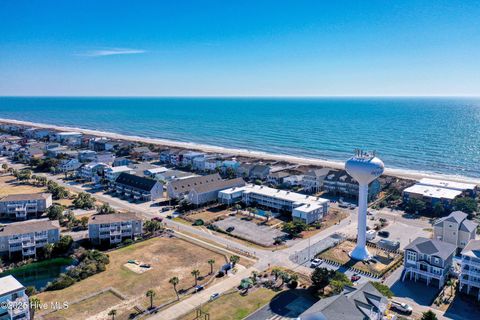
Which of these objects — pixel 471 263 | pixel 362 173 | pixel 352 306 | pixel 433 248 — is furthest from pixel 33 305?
pixel 471 263

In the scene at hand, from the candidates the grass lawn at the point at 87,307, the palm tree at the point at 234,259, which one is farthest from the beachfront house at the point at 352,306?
the grass lawn at the point at 87,307

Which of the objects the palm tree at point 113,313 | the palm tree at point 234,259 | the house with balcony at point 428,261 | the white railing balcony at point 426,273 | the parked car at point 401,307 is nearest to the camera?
the palm tree at point 113,313

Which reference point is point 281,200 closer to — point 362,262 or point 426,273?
point 362,262

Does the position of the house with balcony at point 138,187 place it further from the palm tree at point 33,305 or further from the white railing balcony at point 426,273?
the white railing balcony at point 426,273

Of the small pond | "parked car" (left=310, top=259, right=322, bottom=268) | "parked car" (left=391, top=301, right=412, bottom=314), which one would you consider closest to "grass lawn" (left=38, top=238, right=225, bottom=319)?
the small pond

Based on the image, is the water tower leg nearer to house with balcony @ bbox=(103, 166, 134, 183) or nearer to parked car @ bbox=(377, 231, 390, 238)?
parked car @ bbox=(377, 231, 390, 238)

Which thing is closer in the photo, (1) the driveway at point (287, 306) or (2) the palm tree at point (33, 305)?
(2) the palm tree at point (33, 305)
